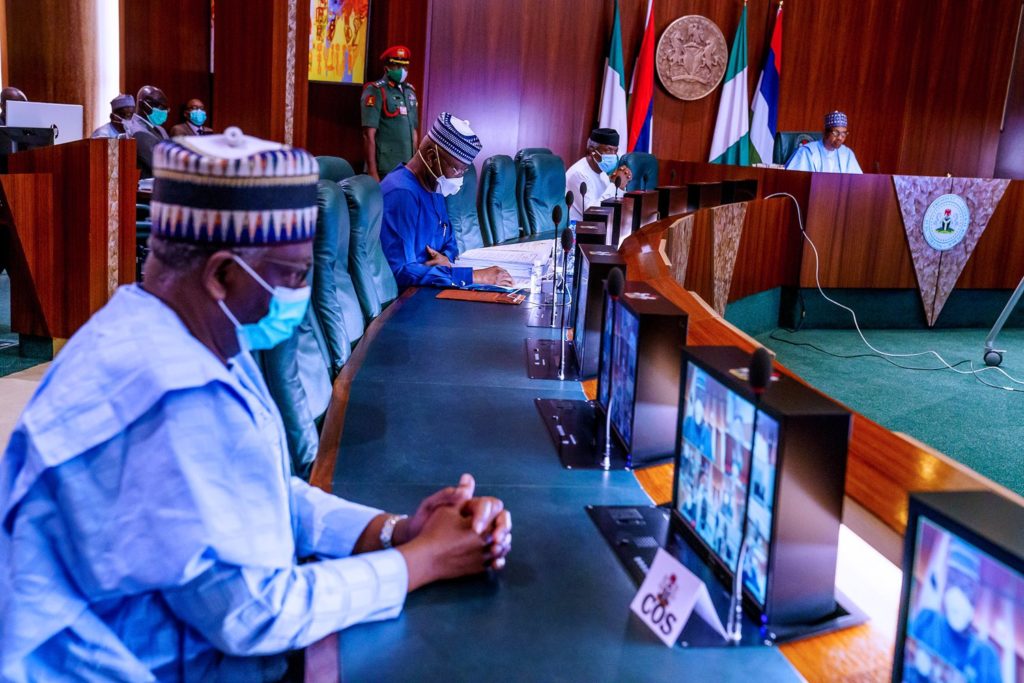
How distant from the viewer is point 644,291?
1.61m

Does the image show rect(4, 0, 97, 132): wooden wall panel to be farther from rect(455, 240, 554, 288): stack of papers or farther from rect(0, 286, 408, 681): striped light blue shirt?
rect(0, 286, 408, 681): striped light blue shirt

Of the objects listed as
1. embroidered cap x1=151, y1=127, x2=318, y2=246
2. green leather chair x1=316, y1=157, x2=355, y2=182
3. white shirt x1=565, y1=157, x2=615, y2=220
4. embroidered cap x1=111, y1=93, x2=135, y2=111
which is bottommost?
white shirt x1=565, y1=157, x2=615, y2=220

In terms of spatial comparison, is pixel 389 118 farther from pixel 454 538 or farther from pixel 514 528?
pixel 454 538

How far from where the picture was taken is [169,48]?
8188mm

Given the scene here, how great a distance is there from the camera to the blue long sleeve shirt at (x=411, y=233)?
3.21 m

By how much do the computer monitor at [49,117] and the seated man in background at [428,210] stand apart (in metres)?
2.99

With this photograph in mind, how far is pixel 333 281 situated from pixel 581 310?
0.64 m

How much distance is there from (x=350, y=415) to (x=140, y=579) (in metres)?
0.86

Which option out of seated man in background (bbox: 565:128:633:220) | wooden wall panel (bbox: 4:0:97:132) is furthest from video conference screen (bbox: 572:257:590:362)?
wooden wall panel (bbox: 4:0:97:132)

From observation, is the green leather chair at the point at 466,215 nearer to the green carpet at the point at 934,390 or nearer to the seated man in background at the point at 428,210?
the seated man in background at the point at 428,210

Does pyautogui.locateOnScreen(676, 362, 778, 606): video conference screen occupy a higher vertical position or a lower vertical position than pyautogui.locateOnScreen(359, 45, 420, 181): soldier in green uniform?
lower

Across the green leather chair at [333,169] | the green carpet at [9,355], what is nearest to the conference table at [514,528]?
the green leather chair at [333,169]

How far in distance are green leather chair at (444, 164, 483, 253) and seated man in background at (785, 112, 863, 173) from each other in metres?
3.16

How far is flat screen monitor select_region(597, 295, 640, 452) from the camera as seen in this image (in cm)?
144
